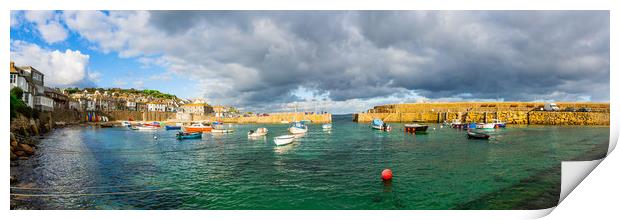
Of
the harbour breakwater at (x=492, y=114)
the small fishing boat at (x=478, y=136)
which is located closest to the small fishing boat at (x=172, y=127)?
the small fishing boat at (x=478, y=136)

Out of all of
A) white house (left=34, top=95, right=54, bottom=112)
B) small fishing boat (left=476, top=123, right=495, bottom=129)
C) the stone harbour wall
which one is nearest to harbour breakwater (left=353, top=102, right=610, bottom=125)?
the stone harbour wall

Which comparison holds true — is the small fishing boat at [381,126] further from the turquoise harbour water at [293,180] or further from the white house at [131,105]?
the white house at [131,105]

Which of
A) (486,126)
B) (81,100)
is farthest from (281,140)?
(81,100)

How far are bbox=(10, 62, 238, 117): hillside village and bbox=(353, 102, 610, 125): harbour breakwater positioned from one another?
56074 mm

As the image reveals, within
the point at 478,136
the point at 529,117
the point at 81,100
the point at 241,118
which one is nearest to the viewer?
the point at 478,136

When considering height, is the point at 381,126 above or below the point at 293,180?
above

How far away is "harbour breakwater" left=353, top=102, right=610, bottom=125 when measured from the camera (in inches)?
2304

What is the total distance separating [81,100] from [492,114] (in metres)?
87.8

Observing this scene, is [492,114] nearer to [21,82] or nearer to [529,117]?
[529,117]

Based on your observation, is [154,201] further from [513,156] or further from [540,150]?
[540,150]

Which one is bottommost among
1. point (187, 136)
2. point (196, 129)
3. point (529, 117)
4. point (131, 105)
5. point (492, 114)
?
point (187, 136)

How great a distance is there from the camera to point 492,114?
6550 centimetres
